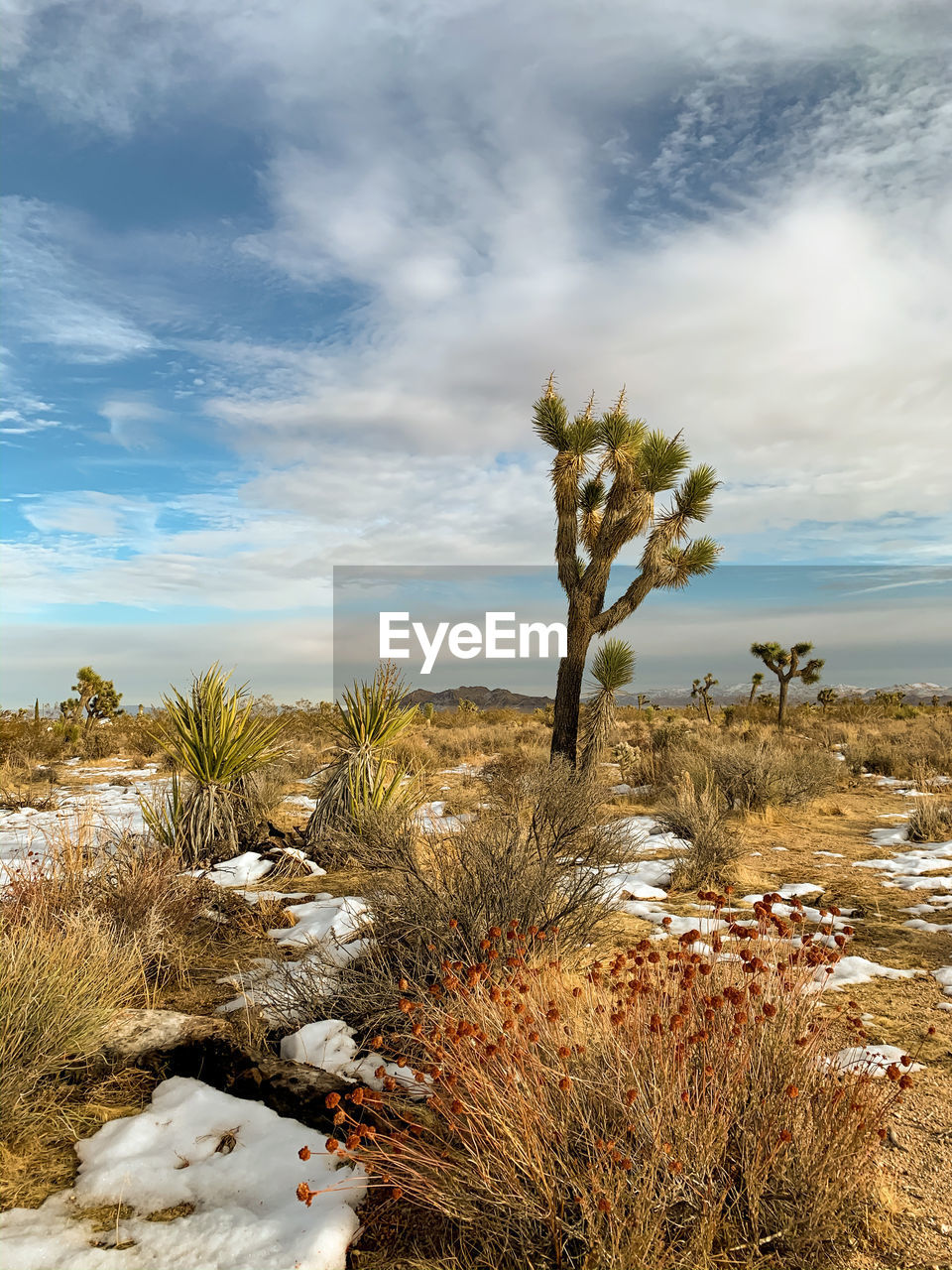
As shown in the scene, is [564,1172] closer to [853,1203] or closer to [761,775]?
[853,1203]

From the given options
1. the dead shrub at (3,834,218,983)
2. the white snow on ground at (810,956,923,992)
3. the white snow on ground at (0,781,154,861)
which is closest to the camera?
the dead shrub at (3,834,218,983)

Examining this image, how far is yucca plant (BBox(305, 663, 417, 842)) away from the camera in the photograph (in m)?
9.10

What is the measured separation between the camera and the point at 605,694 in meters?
15.6

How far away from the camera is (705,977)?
124 inches

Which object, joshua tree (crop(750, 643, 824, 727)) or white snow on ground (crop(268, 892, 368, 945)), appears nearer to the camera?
white snow on ground (crop(268, 892, 368, 945))

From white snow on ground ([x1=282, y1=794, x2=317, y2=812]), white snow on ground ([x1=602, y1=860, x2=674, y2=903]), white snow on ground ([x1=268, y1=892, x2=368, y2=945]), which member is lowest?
white snow on ground ([x1=282, y1=794, x2=317, y2=812])

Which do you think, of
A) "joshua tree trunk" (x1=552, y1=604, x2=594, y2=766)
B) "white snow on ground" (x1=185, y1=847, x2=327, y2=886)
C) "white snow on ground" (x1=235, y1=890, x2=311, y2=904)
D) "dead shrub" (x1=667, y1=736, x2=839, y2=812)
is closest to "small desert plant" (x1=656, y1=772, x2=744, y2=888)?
"dead shrub" (x1=667, y1=736, x2=839, y2=812)

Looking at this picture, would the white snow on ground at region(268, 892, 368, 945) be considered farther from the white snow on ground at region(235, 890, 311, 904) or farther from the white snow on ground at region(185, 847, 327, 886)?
the white snow on ground at region(185, 847, 327, 886)

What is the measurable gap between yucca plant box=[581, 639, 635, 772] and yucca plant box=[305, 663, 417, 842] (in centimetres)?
577

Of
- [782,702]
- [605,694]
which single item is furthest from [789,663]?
[605,694]

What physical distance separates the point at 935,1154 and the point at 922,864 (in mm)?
6783

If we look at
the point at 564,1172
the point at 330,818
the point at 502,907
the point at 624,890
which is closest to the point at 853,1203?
the point at 564,1172

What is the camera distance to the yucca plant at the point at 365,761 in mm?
9102

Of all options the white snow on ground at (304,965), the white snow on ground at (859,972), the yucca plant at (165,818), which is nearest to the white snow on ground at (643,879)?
the white snow on ground at (859,972)
